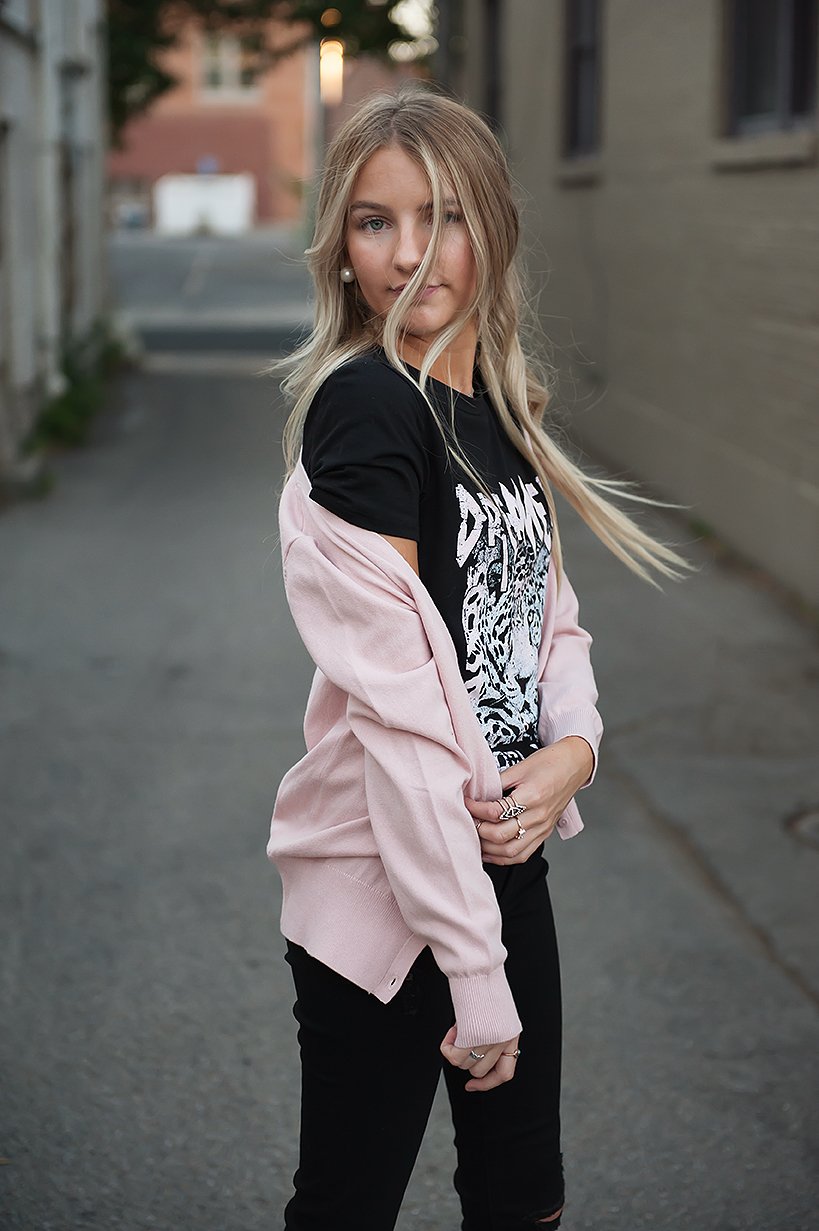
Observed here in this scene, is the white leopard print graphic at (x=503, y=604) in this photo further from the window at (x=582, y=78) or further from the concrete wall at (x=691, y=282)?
the window at (x=582, y=78)

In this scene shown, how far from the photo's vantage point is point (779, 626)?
25.4 feet

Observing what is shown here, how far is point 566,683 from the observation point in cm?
221

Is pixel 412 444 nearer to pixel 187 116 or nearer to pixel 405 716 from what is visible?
pixel 405 716

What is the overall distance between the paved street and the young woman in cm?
100

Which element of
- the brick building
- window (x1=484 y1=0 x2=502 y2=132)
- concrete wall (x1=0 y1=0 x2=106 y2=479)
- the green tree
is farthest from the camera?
the brick building

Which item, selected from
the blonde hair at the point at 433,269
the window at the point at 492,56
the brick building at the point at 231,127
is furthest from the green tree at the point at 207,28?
the brick building at the point at 231,127

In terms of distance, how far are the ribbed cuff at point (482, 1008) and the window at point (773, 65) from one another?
7206mm

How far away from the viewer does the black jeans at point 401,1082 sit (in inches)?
77.7

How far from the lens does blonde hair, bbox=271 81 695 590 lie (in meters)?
1.97

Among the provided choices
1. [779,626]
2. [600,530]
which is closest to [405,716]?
[600,530]

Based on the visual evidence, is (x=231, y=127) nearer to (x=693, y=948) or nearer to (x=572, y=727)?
(x=693, y=948)

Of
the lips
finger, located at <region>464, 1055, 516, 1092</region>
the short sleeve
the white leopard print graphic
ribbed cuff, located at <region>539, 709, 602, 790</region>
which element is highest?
the lips

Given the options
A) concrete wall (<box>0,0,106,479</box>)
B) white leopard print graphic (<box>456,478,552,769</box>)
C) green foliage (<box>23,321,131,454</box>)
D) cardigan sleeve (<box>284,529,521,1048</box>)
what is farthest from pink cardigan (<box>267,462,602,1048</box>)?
green foliage (<box>23,321,131,454</box>)

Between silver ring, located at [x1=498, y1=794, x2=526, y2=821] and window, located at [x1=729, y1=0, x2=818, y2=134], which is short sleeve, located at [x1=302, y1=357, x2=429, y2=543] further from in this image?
window, located at [x1=729, y1=0, x2=818, y2=134]
